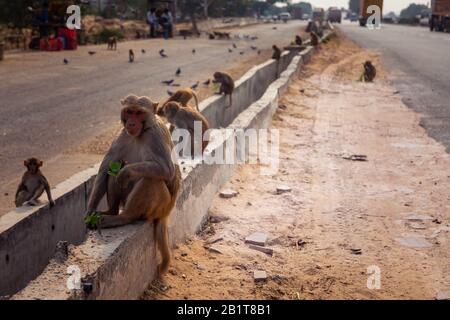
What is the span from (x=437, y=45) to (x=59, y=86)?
24720mm

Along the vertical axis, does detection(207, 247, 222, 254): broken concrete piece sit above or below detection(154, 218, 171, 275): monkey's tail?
below

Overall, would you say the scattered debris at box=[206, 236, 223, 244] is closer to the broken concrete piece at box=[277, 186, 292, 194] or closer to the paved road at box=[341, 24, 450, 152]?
the broken concrete piece at box=[277, 186, 292, 194]

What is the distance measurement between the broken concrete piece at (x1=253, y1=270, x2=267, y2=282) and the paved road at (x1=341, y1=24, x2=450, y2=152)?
6.20 meters

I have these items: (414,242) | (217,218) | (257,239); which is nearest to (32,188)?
(217,218)

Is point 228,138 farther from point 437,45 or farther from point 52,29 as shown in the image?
point 437,45

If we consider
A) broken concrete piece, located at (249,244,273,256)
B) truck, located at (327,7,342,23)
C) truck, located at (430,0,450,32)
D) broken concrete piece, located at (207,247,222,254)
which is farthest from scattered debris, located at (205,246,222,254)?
truck, located at (327,7,342,23)

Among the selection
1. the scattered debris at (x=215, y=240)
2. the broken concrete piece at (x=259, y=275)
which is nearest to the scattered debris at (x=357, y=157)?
the scattered debris at (x=215, y=240)

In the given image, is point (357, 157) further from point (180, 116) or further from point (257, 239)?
point (257, 239)

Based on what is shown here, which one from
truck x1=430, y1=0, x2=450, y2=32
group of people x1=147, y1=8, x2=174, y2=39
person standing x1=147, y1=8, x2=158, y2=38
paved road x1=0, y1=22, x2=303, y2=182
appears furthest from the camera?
truck x1=430, y1=0, x2=450, y2=32

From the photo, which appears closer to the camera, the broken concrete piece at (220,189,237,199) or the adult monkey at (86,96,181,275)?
the adult monkey at (86,96,181,275)

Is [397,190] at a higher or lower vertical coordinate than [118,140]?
lower

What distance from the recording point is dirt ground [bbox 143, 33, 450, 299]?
223 inches
